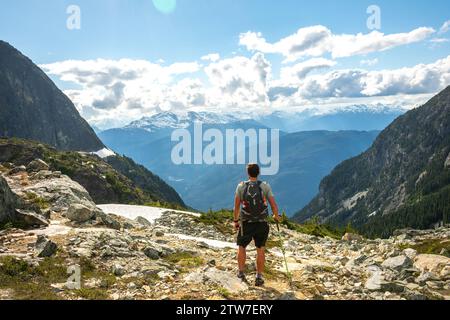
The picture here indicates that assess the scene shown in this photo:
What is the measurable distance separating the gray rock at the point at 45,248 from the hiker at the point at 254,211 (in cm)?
674

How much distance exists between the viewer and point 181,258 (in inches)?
650

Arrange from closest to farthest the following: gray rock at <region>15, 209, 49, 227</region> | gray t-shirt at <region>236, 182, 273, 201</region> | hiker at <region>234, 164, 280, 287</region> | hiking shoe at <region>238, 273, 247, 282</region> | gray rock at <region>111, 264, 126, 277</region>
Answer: hiker at <region>234, 164, 280, 287</region> < gray t-shirt at <region>236, 182, 273, 201</region> < hiking shoe at <region>238, 273, 247, 282</region> < gray rock at <region>111, 264, 126, 277</region> < gray rock at <region>15, 209, 49, 227</region>

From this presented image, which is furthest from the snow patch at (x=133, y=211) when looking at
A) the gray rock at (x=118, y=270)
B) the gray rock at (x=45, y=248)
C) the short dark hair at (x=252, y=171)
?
the short dark hair at (x=252, y=171)

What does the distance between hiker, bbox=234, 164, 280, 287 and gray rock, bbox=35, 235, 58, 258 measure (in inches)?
265

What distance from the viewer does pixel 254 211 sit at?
1239cm

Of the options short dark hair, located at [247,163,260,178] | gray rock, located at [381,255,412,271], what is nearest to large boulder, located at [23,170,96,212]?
short dark hair, located at [247,163,260,178]

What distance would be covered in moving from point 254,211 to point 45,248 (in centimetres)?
748

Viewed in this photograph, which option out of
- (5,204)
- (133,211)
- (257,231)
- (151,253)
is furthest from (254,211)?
(133,211)

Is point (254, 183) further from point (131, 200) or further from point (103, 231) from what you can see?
point (131, 200)

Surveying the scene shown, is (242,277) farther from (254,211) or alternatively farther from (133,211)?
(133,211)

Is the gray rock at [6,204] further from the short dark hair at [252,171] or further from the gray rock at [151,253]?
the short dark hair at [252,171]

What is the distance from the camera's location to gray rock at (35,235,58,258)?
14.3m

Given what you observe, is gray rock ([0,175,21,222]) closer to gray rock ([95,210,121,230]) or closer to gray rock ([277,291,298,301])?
gray rock ([95,210,121,230])

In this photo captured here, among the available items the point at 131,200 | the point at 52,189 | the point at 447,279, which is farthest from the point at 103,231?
the point at 131,200
